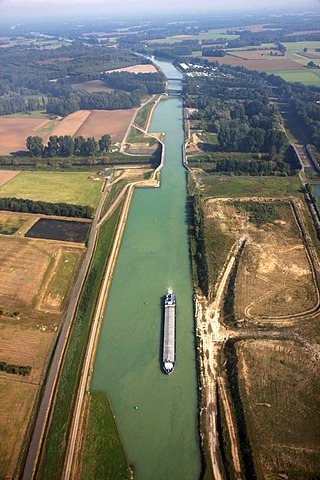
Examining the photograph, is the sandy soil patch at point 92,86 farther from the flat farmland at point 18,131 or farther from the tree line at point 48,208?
the tree line at point 48,208

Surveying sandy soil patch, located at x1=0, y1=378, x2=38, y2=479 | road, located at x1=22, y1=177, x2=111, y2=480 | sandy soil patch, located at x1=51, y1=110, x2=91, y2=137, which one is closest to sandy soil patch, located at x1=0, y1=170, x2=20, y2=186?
sandy soil patch, located at x1=51, y1=110, x2=91, y2=137

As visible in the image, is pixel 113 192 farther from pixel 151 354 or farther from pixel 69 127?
pixel 69 127

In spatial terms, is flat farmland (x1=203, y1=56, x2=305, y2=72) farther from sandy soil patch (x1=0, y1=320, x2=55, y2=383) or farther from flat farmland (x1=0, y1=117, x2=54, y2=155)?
sandy soil patch (x1=0, y1=320, x2=55, y2=383)

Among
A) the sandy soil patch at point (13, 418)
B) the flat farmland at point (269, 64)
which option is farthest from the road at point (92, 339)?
the flat farmland at point (269, 64)

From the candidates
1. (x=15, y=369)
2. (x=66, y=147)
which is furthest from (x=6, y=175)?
(x=15, y=369)

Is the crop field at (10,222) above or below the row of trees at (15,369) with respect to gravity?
above

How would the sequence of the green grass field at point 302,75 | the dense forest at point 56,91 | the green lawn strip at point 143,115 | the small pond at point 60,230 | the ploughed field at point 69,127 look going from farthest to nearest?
the green grass field at point 302,75, the dense forest at point 56,91, the green lawn strip at point 143,115, the ploughed field at point 69,127, the small pond at point 60,230
